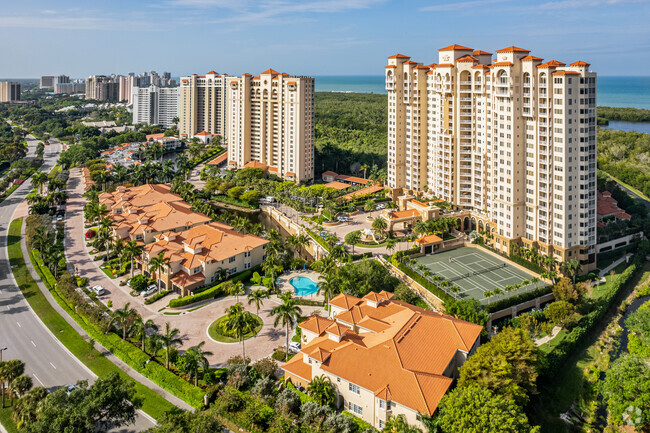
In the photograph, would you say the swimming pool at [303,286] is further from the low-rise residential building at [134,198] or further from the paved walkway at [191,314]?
the low-rise residential building at [134,198]

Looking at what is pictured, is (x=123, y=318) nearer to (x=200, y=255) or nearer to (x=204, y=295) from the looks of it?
(x=204, y=295)

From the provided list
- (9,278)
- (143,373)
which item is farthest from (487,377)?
(9,278)

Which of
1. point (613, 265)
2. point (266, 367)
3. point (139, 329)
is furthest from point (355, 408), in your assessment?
point (613, 265)

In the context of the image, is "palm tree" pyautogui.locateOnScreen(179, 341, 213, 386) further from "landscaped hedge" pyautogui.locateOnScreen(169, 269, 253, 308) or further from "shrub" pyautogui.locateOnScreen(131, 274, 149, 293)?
"shrub" pyautogui.locateOnScreen(131, 274, 149, 293)

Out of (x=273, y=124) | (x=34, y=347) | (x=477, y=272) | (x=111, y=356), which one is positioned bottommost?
(x=111, y=356)

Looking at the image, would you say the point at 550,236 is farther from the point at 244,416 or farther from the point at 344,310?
the point at 244,416
